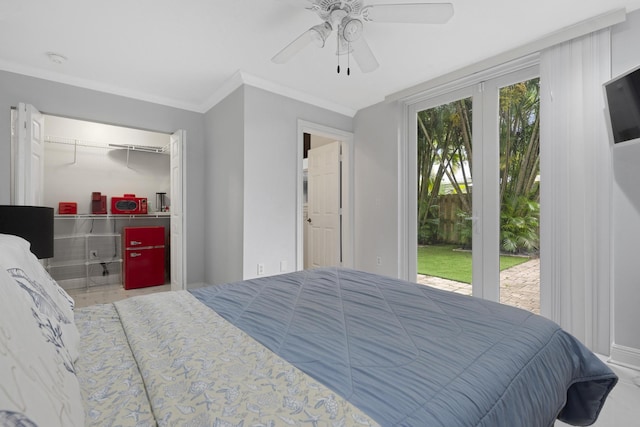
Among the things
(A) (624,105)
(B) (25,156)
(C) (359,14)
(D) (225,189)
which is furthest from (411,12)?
(B) (25,156)

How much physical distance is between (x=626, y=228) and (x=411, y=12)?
2.15 m

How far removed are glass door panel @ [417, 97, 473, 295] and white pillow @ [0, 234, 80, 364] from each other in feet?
10.6

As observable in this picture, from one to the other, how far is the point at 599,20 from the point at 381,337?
9.38 ft

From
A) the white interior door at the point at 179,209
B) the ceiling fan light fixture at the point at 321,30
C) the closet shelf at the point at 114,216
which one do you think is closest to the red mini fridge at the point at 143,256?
the closet shelf at the point at 114,216

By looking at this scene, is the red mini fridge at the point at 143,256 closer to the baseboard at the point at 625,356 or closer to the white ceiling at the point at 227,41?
the white ceiling at the point at 227,41

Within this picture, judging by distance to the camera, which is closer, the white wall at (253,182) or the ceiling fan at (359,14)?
the ceiling fan at (359,14)

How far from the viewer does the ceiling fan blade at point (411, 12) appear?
168 cm

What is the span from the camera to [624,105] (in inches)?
76.9

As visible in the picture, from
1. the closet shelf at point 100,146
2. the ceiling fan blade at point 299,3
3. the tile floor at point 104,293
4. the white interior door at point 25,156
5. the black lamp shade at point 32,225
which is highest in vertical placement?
the ceiling fan blade at point 299,3

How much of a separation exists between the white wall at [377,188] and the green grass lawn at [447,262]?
329 millimetres

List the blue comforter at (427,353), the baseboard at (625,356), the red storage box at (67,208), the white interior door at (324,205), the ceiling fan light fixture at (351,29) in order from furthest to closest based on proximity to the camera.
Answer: the white interior door at (324,205) < the red storage box at (67,208) < the baseboard at (625,356) < the ceiling fan light fixture at (351,29) < the blue comforter at (427,353)

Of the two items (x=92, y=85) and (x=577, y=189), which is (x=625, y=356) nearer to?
(x=577, y=189)

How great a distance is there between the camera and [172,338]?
0.95 meters

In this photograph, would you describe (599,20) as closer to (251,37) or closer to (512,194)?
(512,194)
